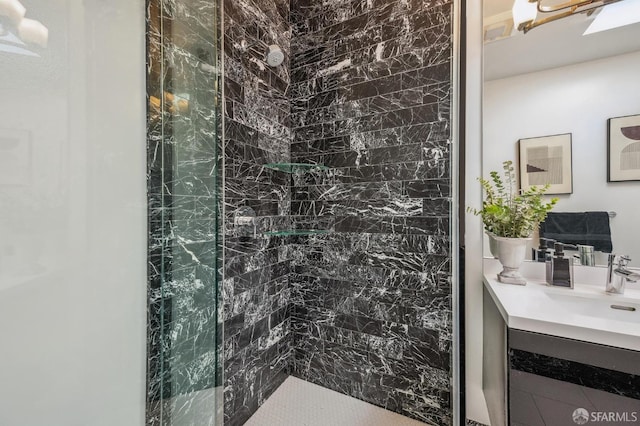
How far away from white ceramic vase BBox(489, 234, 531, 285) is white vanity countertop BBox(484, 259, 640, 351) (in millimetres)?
37

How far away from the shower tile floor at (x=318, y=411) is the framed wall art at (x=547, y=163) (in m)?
1.49

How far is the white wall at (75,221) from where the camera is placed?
0.74 metres

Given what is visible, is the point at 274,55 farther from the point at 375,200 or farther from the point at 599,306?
the point at 599,306

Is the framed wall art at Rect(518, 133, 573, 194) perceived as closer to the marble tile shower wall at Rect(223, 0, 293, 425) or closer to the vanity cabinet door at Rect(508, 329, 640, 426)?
→ the vanity cabinet door at Rect(508, 329, 640, 426)

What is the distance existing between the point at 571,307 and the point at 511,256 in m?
0.30

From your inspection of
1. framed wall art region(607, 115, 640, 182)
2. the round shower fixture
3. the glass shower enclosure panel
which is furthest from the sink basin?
the round shower fixture

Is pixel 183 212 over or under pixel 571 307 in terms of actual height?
A: over

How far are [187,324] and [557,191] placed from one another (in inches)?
76.9

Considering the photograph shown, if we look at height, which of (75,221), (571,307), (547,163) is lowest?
(571,307)

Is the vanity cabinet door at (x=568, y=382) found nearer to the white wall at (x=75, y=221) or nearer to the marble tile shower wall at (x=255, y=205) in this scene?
the marble tile shower wall at (x=255, y=205)

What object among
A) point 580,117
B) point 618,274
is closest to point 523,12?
point 580,117

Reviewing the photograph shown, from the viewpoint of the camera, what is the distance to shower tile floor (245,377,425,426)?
4.88 feet

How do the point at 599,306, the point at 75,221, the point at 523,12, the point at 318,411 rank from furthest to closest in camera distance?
the point at 318,411
the point at 523,12
the point at 599,306
the point at 75,221

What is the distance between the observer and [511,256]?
1.32m
